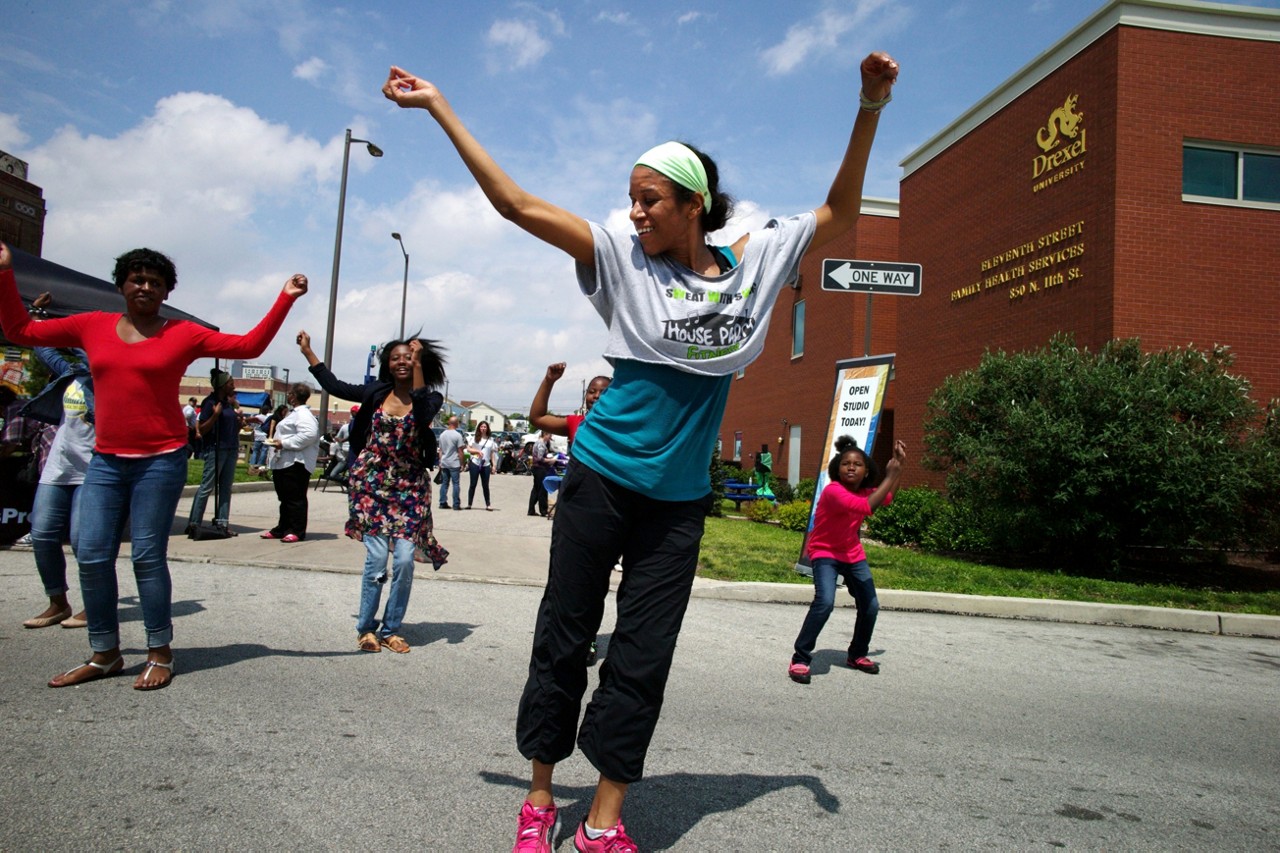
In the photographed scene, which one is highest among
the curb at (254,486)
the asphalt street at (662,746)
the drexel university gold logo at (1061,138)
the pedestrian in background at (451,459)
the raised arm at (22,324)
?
the drexel university gold logo at (1061,138)

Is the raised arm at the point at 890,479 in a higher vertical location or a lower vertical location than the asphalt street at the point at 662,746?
higher

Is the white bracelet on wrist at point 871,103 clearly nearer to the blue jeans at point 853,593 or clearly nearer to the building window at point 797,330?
the blue jeans at point 853,593

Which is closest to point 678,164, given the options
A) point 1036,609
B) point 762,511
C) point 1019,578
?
point 1036,609

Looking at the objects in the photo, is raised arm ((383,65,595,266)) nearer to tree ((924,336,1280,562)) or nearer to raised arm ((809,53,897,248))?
raised arm ((809,53,897,248))

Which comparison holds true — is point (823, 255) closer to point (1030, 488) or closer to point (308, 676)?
point (1030, 488)

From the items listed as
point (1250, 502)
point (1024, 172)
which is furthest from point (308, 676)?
point (1024, 172)

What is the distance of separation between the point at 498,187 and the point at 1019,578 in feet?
30.5

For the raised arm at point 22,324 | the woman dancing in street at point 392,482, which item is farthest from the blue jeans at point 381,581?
the raised arm at point 22,324

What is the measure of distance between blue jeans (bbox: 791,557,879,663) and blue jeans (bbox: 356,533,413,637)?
7.89 ft

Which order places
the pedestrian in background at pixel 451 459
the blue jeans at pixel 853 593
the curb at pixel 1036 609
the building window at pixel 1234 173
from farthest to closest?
the pedestrian in background at pixel 451 459 → the building window at pixel 1234 173 → the curb at pixel 1036 609 → the blue jeans at pixel 853 593

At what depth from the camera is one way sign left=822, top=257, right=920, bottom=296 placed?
8719 mm

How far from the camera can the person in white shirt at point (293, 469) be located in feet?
33.0

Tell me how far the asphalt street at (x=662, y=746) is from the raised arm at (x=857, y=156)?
1.98 m

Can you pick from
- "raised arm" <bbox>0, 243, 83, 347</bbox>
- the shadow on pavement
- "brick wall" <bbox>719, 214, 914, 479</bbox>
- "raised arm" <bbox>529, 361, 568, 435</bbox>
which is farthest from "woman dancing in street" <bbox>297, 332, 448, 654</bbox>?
"brick wall" <bbox>719, 214, 914, 479</bbox>
